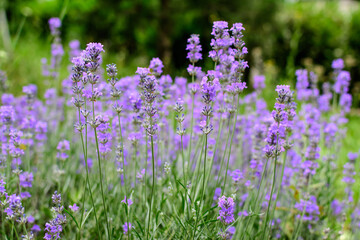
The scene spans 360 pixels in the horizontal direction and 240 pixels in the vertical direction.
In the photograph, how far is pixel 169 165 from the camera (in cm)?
214

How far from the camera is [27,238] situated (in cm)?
160

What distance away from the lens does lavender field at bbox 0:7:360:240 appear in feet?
5.49

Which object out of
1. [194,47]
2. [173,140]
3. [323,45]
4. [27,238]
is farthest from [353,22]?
[27,238]

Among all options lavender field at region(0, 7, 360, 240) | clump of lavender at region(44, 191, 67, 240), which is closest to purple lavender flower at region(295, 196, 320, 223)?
lavender field at region(0, 7, 360, 240)

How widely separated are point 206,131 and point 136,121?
55cm

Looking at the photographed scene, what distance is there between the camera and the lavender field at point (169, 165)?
1.67 metres

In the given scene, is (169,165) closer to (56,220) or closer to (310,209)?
(56,220)

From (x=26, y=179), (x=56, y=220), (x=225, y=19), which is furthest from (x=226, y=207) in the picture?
(x=225, y=19)

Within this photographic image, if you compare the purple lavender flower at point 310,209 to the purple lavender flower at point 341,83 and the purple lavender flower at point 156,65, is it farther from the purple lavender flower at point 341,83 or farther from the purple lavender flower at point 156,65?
the purple lavender flower at point 156,65

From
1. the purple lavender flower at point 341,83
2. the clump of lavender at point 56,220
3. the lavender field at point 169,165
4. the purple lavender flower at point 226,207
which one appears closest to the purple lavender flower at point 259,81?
the lavender field at point 169,165

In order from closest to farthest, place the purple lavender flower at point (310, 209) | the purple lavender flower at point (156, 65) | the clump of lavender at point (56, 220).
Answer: the clump of lavender at point (56, 220), the purple lavender flower at point (156, 65), the purple lavender flower at point (310, 209)

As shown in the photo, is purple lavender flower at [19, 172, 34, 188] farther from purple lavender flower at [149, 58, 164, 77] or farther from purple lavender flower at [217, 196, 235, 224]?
purple lavender flower at [217, 196, 235, 224]

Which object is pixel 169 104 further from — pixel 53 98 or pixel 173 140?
pixel 53 98

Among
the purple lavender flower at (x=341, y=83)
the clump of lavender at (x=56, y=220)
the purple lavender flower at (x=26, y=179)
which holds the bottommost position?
the clump of lavender at (x=56, y=220)
